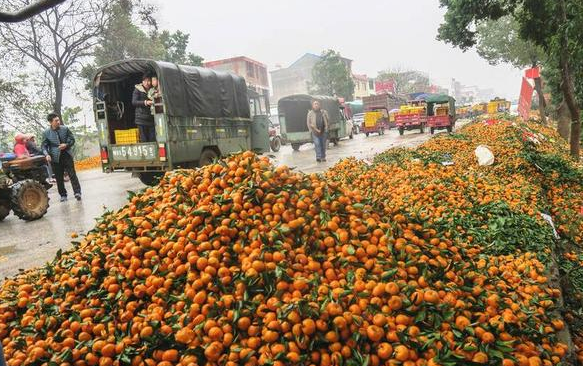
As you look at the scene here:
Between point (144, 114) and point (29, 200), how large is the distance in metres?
3.42

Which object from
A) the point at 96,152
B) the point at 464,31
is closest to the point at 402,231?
the point at 464,31

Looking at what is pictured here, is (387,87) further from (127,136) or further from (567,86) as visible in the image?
(127,136)

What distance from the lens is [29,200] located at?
891cm

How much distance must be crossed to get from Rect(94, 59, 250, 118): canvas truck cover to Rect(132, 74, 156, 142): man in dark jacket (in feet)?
1.46

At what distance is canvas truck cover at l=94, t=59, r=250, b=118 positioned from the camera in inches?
425

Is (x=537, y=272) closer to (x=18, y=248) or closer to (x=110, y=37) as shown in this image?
(x=18, y=248)

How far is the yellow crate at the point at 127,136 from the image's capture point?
11.5 metres

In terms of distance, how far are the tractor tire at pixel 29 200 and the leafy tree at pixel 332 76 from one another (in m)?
49.2

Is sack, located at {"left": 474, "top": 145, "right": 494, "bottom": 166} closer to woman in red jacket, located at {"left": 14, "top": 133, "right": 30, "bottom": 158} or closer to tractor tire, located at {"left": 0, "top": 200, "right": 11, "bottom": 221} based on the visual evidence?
tractor tire, located at {"left": 0, "top": 200, "right": 11, "bottom": 221}

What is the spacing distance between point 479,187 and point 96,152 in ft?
118

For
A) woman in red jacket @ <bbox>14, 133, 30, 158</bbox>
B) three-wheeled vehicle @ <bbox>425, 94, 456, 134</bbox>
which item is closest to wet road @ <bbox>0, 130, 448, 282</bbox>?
woman in red jacket @ <bbox>14, 133, 30, 158</bbox>

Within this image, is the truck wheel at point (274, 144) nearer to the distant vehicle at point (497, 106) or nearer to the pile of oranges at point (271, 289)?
the pile of oranges at point (271, 289)

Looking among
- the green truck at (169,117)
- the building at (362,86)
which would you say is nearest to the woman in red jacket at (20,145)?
Answer: the green truck at (169,117)

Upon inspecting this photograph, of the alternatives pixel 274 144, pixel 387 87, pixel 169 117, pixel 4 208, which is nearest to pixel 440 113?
A: pixel 274 144
